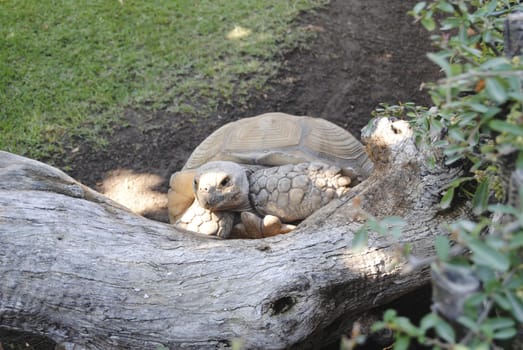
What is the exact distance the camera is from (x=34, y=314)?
235 centimetres

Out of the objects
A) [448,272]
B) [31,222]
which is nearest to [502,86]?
[448,272]

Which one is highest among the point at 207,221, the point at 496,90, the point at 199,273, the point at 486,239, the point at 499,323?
the point at 496,90

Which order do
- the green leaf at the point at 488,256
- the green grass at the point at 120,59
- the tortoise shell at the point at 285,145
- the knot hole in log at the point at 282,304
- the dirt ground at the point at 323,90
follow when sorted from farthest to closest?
1. the green grass at the point at 120,59
2. the dirt ground at the point at 323,90
3. the tortoise shell at the point at 285,145
4. the knot hole in log at the point at 282,304
5. the green leaf at the point at 488,256

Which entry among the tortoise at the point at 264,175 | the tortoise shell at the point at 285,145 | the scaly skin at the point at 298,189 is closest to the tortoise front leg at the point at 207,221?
the tortoise at the point at 264,175

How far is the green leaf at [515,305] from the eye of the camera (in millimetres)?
1238

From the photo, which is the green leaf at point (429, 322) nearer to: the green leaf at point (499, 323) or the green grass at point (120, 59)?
the green leaf at point (499, 323)

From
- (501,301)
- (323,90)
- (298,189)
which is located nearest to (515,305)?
(501,301)

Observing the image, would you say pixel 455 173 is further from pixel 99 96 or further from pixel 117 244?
pixel 99 96

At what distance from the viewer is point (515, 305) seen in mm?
1255

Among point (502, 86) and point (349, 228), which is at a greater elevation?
point (502, 86)

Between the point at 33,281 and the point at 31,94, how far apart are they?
329 centimetres

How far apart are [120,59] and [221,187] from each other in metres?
2.94

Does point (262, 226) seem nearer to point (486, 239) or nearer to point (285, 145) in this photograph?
point (285, 145)

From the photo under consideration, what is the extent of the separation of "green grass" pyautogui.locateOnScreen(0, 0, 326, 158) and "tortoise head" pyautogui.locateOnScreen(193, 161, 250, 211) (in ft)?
6.19
